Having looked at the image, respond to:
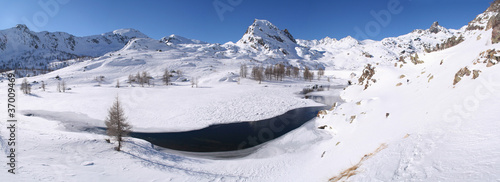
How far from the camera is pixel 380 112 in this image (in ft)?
70.0

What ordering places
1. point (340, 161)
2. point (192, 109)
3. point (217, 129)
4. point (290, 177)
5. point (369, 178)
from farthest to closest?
point (192, 109)
point (217, 129)
point (290, 177)
point (340, 161)
point (369, 178)

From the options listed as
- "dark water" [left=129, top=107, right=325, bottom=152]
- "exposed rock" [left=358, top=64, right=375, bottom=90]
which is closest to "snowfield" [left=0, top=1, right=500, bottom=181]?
"dark water" [left=129, top=107, right=325, bottom=152]

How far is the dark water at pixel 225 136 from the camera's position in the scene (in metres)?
24.0

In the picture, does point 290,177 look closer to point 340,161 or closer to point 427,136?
point 340,161

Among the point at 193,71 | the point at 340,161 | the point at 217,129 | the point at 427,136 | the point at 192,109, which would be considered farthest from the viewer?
the point at 193,71

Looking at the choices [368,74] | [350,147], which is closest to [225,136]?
[350,147]

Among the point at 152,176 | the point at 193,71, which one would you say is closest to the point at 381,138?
the point at 152,176

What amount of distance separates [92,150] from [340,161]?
2203 cm

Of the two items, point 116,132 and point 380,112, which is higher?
point 380,112

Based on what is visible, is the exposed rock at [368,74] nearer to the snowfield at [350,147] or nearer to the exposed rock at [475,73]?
the snowfield at [350,147]

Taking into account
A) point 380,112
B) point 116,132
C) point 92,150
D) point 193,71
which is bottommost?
point 92,150

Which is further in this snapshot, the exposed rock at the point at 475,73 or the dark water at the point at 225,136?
the dark water at the point at 225,136

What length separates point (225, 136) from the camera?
27156 millimetres

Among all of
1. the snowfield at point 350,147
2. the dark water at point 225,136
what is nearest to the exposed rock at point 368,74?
the snowfield at point 350,147
